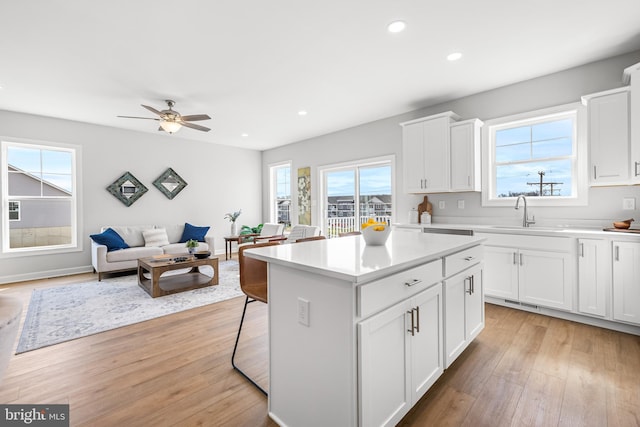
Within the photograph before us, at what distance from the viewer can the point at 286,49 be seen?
9.37ft

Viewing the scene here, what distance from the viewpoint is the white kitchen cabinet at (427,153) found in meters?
3.96

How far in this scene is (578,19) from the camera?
241cm

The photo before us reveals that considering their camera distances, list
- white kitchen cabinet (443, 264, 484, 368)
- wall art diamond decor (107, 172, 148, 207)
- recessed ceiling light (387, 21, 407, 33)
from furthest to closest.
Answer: wall art diamond decor (107, 172, 148, 207), recessed ceiling light (387, 21, 407, 33), white kitchen cabinet (443, 264, 484, 368)

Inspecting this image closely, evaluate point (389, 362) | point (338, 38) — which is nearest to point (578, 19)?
point (338, 38)

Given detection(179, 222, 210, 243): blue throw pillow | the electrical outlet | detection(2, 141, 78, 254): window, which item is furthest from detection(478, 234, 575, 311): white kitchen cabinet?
detection(2, 141, 78, 254): window

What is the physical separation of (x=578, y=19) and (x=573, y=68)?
1072 millimetres

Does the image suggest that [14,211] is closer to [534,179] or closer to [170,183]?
[170,183]

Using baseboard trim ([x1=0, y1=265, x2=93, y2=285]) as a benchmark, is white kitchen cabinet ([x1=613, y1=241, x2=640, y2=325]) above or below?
above

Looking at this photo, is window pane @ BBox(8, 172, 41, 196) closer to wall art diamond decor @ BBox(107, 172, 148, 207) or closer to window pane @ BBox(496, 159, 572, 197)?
wall art diamond decor @ BBox(107, 172, 148, 207)

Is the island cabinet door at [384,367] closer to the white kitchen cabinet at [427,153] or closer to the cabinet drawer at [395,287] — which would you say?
the cabinet drawer at [395,287]

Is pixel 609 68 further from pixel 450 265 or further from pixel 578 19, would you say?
pixel 450 265

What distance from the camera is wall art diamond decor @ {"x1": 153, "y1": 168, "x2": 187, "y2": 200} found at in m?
6.11

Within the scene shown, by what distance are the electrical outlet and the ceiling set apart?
2191 millimetres

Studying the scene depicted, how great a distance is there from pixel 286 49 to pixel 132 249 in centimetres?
411
